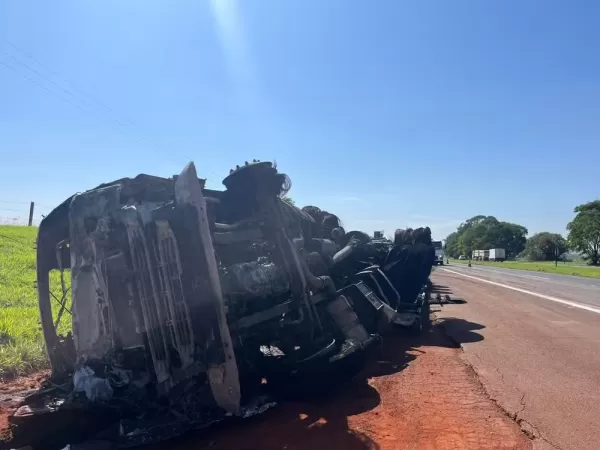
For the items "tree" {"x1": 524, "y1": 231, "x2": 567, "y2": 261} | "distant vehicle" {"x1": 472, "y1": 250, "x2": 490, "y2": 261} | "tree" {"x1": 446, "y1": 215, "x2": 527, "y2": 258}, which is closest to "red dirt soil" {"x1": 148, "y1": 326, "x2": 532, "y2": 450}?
"distant vehicle" {"x1": 472, "y1": 250, "x2": 490, "y2": 261}

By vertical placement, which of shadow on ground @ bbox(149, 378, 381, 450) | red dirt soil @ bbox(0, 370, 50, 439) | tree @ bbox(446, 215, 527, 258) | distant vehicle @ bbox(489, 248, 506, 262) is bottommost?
shadow on ground @ bbox(149, 378, 381, 450)

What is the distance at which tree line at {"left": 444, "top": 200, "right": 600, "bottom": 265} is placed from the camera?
210 feet

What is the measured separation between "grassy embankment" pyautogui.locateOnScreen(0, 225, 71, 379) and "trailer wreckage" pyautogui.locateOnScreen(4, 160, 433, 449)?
1.53m

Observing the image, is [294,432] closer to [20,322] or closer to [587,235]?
[20,322]

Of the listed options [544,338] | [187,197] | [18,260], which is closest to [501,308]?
[544,338]

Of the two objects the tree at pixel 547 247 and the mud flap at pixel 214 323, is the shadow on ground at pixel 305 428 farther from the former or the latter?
the tree at pixel 547 247

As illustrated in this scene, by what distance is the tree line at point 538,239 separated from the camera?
63.9 meters

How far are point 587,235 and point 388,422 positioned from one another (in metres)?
70.4

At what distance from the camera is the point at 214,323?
3666 millimetres

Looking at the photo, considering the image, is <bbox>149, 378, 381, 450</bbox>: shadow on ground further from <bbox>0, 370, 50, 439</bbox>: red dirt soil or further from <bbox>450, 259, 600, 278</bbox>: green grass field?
<bbox>450, 259, 600, 278</bbox>: green grass field

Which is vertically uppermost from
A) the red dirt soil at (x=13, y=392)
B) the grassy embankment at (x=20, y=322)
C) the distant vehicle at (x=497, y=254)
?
the distant vehicle at (x=497, y=254)

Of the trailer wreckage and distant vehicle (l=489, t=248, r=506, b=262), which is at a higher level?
distant vehicle (l=489, t=248, r=506, b=262)

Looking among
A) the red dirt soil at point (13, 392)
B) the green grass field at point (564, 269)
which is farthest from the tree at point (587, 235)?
the red dirt soil at point (13, 392)

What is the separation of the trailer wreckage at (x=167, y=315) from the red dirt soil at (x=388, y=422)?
0.76 ft
